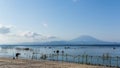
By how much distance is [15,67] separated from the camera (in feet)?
113

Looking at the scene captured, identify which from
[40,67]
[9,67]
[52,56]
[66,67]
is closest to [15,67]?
[9,67]

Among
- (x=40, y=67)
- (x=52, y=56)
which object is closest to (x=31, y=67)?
(x=40, y=67)

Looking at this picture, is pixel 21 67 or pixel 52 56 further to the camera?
pixel 52 56

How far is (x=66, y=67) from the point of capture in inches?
Result: 1425

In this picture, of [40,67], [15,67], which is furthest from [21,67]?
[40,67]

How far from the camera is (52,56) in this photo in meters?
69.2

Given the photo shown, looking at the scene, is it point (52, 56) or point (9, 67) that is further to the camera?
point (52, 56)

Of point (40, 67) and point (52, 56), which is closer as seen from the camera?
point (40, 67)

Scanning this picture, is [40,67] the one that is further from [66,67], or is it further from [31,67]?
[66,67]

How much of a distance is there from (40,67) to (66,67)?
14.4ft

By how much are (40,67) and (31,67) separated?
4.81 ft

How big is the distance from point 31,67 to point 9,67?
3.48m

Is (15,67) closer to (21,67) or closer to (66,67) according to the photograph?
(21,67)

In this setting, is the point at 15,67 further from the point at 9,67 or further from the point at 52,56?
the point at 52,56
